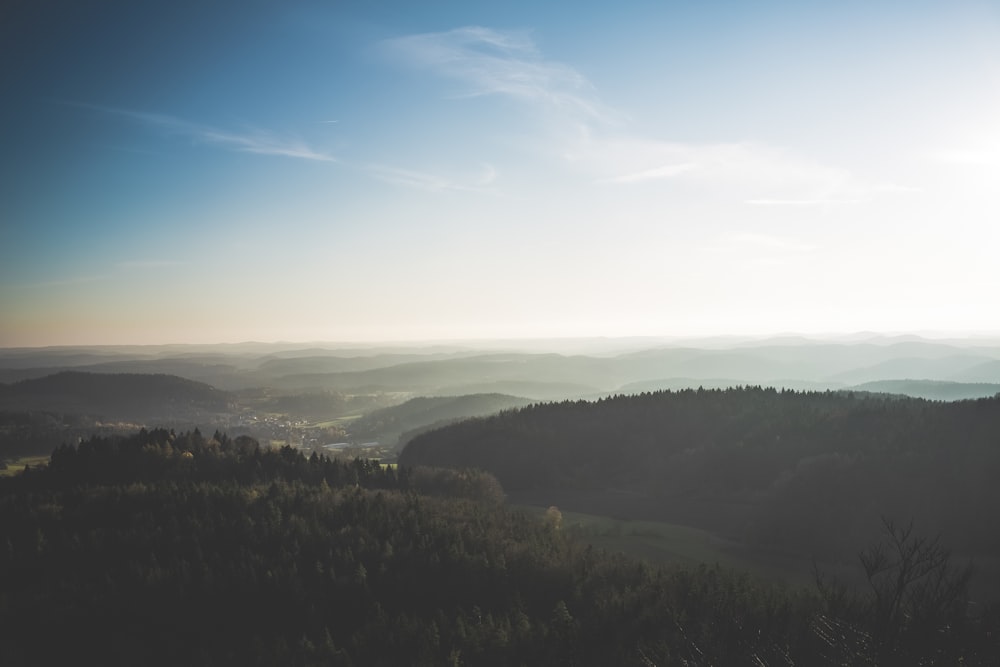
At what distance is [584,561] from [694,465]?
77.8m

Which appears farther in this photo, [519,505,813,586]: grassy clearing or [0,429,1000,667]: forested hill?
[519,505,813,586]: grassy clearing

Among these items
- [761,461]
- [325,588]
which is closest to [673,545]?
[761,461]

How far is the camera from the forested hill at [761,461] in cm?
10531

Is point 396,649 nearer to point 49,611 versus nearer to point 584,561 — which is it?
Result: point 584,561

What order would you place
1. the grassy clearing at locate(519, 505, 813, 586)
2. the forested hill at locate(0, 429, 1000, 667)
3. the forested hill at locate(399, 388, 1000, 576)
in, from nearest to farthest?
1. the forested hill at locate(0, 429, 1000, 667)
2. the grassy clearing at locate(519, 505, 813, 586)
3. the forested hill at locate(399, 388, 1000, 576)

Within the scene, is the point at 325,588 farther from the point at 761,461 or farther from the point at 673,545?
the point at 761,461

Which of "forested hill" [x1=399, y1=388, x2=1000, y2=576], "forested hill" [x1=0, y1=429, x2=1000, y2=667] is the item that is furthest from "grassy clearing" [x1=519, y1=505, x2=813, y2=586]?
"forested hill" [x1=0, y1=429, x2=1000, y2=667]

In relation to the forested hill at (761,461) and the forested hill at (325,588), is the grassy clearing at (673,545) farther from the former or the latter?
the forested hill at (325,588)

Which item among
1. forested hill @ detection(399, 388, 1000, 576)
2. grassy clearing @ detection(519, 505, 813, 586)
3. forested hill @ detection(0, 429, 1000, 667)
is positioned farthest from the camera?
forested hill @ detection(399, 388, 1000, 576)

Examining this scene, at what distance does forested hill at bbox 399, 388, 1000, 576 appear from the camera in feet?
346

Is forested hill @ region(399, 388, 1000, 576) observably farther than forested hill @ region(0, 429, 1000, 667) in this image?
Yes

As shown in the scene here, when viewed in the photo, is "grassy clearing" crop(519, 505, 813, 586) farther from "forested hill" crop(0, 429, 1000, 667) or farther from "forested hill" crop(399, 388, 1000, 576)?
"forested hill" crop(0, 429, 1000, 667)

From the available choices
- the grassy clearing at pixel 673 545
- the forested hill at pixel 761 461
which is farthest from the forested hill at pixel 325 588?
the forested hill at pixel 761 461

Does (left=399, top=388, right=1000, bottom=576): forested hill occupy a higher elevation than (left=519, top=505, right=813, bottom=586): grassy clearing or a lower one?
higher
